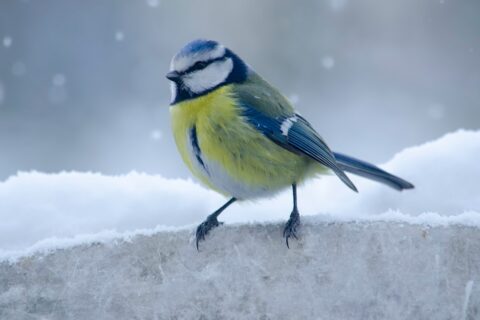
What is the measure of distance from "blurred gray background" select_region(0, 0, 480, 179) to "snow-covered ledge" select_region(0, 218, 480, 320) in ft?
7.07

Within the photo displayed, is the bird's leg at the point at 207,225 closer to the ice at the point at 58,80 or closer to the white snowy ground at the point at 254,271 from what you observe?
the white snowy ground at the point at 254,271

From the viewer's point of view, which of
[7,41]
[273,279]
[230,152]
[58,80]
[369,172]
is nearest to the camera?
[273,279]

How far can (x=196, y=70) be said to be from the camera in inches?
93.1

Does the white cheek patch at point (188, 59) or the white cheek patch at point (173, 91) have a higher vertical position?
the white cheek patch at point (188, 59)

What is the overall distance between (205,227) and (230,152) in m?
0.25

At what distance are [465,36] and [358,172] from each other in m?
2.06

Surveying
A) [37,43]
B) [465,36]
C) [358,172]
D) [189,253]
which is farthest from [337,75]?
[189,253]

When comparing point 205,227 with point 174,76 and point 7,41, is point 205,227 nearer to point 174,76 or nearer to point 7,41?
point 174,76

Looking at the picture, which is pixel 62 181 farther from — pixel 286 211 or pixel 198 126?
pixel 286 211

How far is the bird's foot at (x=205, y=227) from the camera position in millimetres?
2023

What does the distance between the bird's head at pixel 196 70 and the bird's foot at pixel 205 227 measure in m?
0.39

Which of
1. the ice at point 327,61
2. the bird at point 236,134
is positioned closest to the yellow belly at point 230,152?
the bird at point 236,134

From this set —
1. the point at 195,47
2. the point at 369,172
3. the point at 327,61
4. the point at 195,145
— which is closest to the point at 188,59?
the point at 195,47

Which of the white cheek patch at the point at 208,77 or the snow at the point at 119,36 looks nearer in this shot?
the white cheek patch at the point at 208,77
